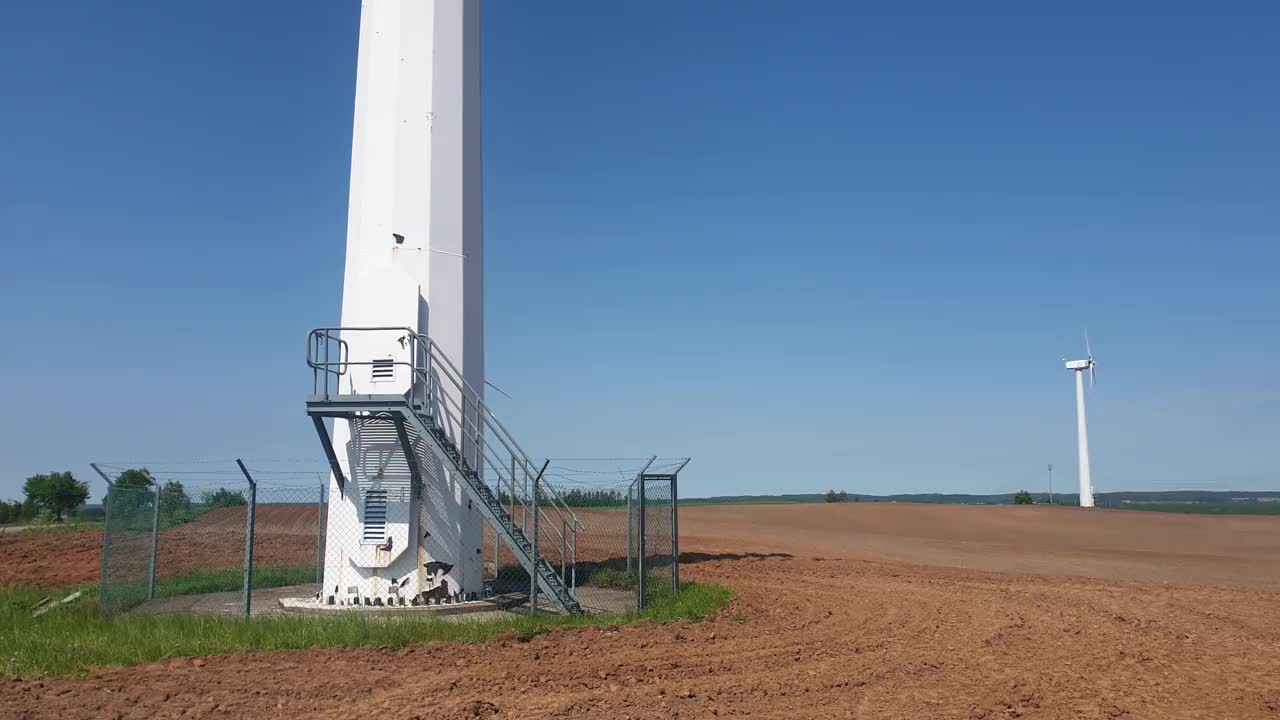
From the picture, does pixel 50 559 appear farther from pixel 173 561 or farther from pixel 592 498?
pixel 592 498

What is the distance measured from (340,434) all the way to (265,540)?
16105 millimetres

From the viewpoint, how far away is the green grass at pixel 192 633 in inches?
495

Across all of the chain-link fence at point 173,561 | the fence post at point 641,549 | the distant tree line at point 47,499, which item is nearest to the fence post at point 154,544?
the chain-link fence at point 173,561

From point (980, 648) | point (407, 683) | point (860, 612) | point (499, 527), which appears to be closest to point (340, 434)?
point (499, 527)

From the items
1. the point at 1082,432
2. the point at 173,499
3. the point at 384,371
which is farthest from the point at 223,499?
the point at 1082,432

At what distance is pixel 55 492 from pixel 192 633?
64.5 metres

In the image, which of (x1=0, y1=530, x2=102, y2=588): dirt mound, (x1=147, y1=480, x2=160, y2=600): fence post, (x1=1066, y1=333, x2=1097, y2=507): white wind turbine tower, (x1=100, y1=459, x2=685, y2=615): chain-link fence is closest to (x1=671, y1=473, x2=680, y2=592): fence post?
(x1=100, y1=459, x2=685, y2=615): chain-link fence

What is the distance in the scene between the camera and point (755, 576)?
23.8m

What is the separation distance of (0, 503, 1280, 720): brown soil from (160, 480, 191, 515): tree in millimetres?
5974

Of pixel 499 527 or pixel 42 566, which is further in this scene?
pixel 42 566

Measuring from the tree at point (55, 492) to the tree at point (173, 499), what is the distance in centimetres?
5687

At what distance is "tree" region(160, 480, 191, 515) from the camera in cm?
1777

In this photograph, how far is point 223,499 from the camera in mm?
18734

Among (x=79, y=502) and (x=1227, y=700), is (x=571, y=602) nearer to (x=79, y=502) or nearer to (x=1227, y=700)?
(x=1227, y=700)
